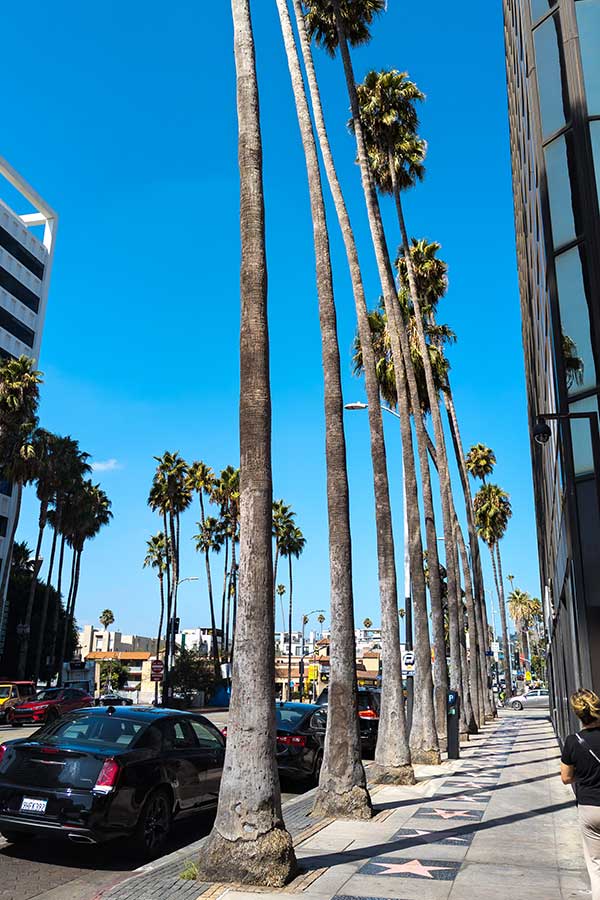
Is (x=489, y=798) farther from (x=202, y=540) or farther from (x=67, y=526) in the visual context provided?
(x=202, y=540)

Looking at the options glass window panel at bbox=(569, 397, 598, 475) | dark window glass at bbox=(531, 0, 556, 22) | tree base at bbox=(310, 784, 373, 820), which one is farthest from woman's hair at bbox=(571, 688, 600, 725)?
dark window glass at bbox=(531, 0, 556, 22)

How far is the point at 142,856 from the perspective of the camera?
28.2 ft

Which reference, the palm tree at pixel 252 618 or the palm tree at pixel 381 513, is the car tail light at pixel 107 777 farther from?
the palm tree at pixel 381 513

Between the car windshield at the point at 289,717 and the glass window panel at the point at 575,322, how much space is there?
8.51 meters

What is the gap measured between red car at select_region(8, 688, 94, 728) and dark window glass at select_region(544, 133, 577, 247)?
89.3 ft

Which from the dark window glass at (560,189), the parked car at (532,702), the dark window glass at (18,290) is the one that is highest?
the dark window glass at (18,290)

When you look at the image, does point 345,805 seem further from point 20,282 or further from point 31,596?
→ point 20,282

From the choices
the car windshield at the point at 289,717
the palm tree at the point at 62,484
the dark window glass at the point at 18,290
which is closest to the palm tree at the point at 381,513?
the car windshield at the point at 289,717

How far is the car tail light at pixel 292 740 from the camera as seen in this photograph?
14.8m

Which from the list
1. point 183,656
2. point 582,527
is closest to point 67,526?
point 183,656

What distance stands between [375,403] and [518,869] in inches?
385

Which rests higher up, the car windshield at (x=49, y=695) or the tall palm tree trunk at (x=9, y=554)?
the tall palm tree trunk at (x=9, y=554)

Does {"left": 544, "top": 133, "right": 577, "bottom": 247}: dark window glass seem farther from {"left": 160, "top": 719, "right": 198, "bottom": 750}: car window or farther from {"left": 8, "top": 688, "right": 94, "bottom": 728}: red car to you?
{"left": 8, "top": 688, "right": 94, "bottom": 728}: red car

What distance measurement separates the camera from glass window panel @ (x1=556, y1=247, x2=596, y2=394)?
37.9ft
